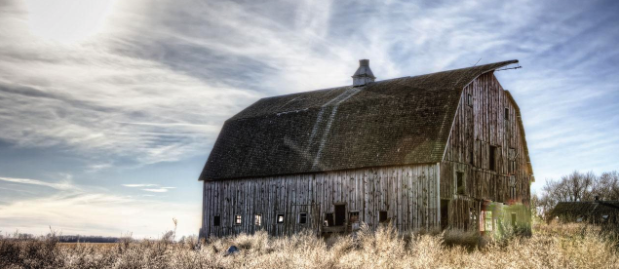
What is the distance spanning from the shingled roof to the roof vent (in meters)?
0.60

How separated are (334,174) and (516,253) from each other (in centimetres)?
1438

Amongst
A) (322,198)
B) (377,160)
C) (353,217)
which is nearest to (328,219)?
(322,198)

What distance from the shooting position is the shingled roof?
81.4 feet

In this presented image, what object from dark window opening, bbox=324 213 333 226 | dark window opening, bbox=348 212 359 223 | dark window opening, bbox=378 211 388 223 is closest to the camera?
dark window opening, bbox=378 211 388 223

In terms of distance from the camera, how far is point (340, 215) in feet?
86.2

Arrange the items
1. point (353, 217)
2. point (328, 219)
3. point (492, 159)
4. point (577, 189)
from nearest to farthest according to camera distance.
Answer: point (353, 217), point (328, 219), point (492, 159), point (577, 189)

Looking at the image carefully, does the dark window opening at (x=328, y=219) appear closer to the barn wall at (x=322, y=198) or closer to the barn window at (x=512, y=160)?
the barn wall at (x=322, y=198)

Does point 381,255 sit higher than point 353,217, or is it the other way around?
point 353,217

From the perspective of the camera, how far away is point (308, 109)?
29797 mm

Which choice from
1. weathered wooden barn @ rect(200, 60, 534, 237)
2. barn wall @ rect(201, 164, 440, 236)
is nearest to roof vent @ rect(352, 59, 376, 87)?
weathered wooden barn @ rect(200, 60, 534, 237)

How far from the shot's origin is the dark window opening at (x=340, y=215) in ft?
85.9

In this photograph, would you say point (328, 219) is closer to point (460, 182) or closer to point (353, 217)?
point (353, 217)

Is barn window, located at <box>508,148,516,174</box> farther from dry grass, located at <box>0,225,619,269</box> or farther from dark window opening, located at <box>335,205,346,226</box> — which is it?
dark window opening, located at <box>335,205,346,226</box>

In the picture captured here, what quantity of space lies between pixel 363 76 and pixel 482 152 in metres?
7.66
